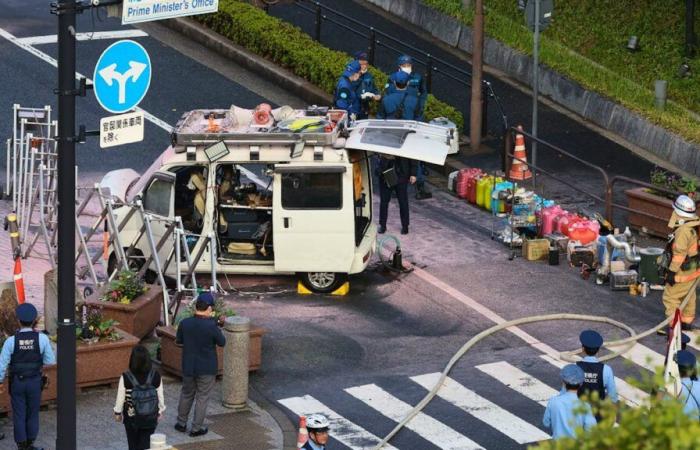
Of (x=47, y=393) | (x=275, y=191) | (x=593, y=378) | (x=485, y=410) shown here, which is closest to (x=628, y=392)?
(x=485, y=410)

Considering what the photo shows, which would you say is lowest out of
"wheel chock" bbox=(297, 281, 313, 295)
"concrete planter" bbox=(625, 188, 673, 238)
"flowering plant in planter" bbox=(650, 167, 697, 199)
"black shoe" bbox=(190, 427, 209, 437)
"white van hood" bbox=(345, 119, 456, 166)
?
"black shoe" bbox=(190, 427, 209, 437)

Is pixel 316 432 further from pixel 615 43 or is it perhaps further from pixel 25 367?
pixel 615 43

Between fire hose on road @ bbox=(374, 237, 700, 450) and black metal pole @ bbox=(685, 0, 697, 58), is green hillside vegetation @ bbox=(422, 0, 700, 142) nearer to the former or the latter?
black metal pole @ bbox=(685, 0, 697, 58)

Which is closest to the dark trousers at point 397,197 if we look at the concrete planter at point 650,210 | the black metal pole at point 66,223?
the concrete planter at point 650,210

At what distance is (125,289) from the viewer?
20531 mm

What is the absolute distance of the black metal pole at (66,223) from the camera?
14.8m

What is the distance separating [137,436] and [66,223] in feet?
7.94

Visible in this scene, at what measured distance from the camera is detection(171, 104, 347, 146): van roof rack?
73.3 feet

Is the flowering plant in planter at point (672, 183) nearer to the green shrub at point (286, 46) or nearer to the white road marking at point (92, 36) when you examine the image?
the green shrub at point (286, 46)

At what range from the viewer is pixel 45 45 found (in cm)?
3238

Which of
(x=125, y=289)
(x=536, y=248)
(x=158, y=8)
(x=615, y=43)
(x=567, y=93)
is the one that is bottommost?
(x=125, y=289)

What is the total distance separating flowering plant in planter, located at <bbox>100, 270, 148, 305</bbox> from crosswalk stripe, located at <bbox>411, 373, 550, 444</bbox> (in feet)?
11.7

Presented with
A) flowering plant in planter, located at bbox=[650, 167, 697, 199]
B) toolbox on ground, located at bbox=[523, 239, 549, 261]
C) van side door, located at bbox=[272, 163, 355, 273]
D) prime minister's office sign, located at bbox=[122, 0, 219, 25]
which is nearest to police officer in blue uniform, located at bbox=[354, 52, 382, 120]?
toolbox on ground, located at bbox=[523, 239, 549, 261]

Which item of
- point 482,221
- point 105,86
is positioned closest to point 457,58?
point 482,221
